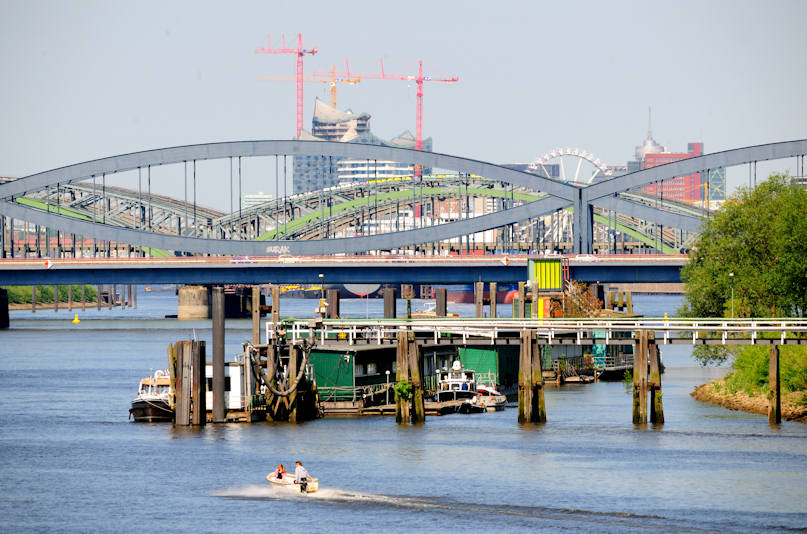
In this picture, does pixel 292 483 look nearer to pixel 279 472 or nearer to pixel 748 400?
pixel 279 472

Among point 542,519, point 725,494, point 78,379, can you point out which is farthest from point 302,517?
point 78,379

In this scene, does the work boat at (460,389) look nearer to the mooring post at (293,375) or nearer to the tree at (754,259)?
the mooring post at (293,375)

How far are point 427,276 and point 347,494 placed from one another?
104660mm

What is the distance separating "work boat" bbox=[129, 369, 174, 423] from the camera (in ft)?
261

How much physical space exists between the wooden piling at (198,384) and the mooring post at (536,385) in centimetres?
1613

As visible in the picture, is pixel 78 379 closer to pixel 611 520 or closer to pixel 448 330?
pixel 448 330

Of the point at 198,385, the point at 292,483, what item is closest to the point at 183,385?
the point at 198,385

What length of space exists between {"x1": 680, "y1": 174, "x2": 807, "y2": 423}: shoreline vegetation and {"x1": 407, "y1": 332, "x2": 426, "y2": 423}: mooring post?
63.5 ft

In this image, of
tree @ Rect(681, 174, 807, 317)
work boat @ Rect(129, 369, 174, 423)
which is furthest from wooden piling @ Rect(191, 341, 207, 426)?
tree @ Rect(681, 174, 807, 317)

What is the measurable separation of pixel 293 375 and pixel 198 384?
526 cm

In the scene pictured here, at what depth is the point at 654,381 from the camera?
71.7 metres

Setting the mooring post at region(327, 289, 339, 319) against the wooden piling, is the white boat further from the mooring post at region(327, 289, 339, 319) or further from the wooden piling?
the wooden piling

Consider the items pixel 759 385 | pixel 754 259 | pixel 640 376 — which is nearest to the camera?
pixel 640 376

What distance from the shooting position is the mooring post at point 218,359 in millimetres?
72562
